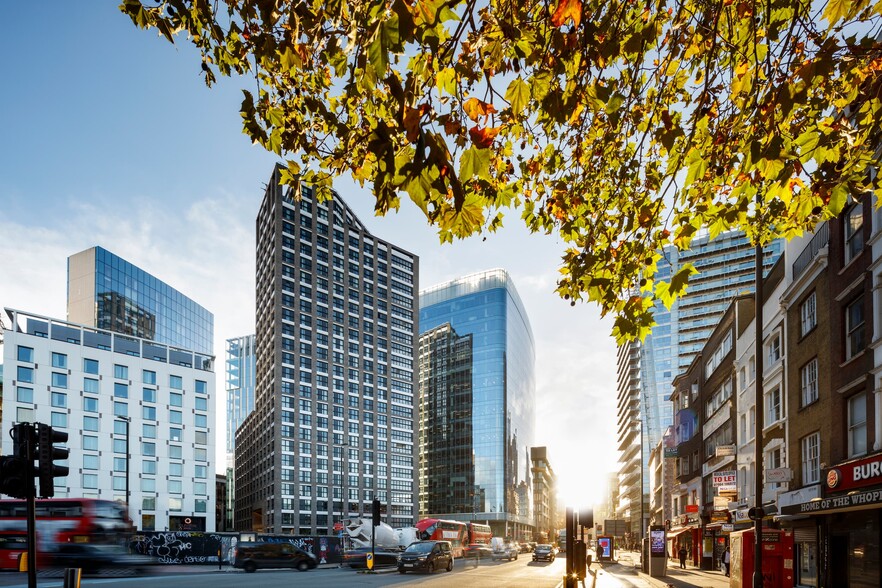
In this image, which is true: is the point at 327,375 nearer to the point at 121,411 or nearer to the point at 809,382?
the point at 121,411

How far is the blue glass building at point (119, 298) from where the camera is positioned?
101 metres

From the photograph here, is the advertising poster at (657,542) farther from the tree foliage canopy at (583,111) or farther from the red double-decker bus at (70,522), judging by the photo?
the tree foliage canopy at (583,111)

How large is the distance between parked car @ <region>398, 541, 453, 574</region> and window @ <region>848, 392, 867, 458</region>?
2149cm

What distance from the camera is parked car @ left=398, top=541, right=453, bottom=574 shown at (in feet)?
116

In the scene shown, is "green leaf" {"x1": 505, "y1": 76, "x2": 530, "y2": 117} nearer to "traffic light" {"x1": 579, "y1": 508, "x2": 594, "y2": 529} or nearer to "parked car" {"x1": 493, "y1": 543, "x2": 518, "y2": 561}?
"traffic light" {"x1": 579, "y1": 508, "x2": 594, "y2": 529}

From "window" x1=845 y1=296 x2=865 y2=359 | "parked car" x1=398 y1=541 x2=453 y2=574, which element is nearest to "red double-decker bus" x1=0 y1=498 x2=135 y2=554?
"parked car" x1=398 y1=541 x2=453 y2=574

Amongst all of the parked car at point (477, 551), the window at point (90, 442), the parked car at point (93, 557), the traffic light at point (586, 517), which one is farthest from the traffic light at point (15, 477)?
the window at point (90, 442)

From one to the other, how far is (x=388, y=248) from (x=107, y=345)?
68777mm

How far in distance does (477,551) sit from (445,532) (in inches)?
242

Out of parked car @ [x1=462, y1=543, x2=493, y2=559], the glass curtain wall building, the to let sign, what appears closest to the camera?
the to let sign

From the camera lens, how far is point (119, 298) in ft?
341

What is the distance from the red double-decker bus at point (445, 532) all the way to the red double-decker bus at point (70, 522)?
26.6 meters

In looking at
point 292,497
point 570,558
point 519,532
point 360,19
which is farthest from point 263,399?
point 360,19

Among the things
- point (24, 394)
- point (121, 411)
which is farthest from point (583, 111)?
point (121, 411)
